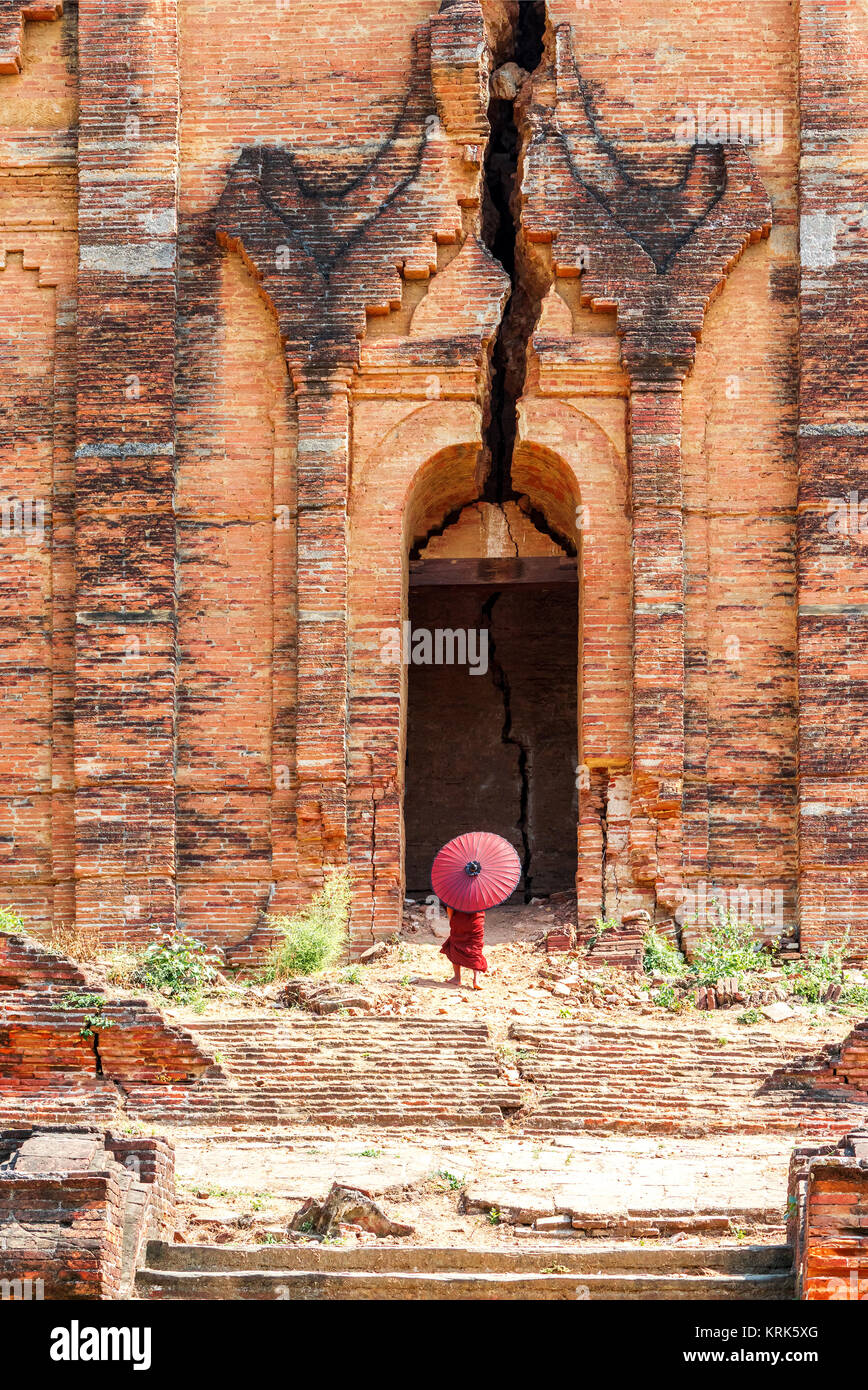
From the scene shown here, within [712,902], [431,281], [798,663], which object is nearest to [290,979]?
[712,902]

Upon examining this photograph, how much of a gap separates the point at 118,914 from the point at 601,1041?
4.24m

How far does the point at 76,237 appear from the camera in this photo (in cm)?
1680

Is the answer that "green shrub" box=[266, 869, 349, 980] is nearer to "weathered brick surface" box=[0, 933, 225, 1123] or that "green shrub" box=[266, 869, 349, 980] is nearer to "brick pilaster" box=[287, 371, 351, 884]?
"brick pilaster" box=[287, 371, 351, 884]

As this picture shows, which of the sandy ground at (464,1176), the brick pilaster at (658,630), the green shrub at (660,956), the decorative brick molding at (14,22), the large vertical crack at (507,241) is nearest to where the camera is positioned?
the sandy ground at (464,1176)

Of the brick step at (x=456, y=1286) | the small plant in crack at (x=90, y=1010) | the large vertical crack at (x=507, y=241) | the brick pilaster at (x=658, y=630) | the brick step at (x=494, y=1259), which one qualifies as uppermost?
the large vertical crack at (x=507, y=241)

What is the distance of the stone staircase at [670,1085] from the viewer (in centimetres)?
1250

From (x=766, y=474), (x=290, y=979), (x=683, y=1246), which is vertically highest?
(x=766, y=474)

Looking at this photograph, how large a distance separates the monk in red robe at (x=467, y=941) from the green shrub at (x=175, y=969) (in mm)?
1805

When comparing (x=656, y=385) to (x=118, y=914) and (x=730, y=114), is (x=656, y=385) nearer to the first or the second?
(x=730, y=114)

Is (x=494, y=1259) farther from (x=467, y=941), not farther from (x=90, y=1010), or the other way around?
(x=467, y=941)

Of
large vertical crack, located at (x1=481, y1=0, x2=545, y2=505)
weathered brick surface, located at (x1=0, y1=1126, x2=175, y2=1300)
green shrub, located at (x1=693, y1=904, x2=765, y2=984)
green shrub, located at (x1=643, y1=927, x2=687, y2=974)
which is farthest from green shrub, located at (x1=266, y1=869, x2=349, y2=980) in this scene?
weathered brick surface, located at (x1=0, y1=1126, x2=175, y2=1300)

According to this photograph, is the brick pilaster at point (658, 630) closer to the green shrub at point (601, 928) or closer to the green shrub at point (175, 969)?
the green shrub at point (601, 928)

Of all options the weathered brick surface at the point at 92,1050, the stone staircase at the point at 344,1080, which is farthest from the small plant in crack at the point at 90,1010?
the stone staircase at the point at 344,1080

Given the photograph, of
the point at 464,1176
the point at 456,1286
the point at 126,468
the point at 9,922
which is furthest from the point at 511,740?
the point at 456,1286
